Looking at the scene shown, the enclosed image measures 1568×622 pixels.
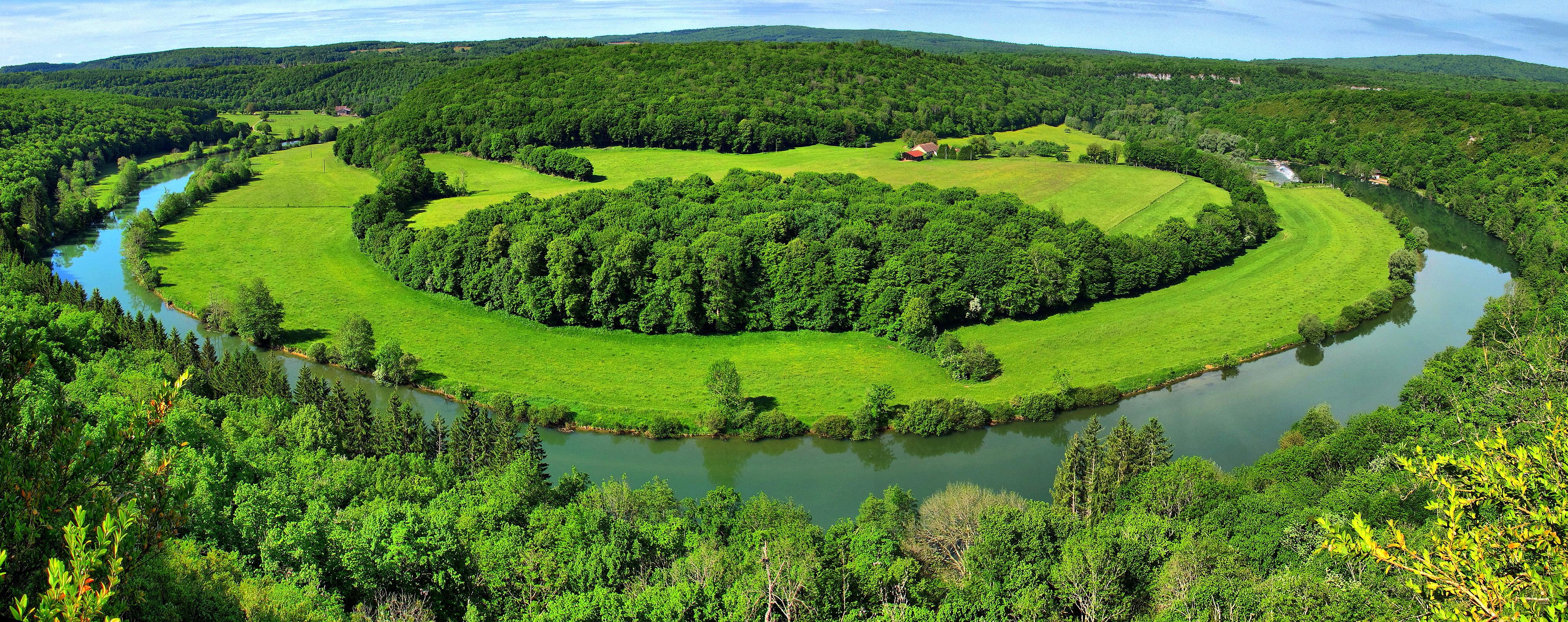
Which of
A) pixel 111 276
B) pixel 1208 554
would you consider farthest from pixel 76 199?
pixel 1208 554

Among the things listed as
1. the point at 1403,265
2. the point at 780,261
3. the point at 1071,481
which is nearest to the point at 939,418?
the point at 1071,481

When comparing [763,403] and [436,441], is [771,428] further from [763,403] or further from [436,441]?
[436,441]

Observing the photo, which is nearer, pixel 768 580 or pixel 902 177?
pixel 768 580

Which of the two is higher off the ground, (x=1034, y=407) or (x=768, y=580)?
(x=768, y=580)

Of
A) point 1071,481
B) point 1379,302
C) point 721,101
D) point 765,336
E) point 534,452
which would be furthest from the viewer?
point 721,101

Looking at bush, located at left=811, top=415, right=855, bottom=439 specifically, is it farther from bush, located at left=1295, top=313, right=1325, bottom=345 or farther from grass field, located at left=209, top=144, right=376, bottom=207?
grass field, located at left=209, top=144, right=376, bottom=207

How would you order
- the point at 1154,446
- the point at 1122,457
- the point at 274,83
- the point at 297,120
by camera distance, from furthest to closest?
the point at 274,83 → the point at 297,120 → the point at 1154,446 → the point at 1122,457

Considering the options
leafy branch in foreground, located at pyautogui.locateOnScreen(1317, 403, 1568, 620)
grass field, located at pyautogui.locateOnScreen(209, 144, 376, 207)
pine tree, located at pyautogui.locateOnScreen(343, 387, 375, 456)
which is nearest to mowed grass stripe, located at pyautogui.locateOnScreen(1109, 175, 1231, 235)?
pine tree, located at pyautogui.locateOnScreen(343, 387, 375, 456)
